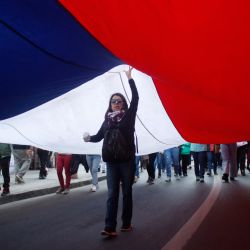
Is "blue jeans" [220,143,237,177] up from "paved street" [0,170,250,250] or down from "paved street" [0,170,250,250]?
up

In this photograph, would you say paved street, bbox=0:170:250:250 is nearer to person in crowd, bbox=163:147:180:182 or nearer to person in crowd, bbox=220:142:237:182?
person in crowd, bbox=220:142:237:182

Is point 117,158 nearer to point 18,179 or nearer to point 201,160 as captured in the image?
point 201,160

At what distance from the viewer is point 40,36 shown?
3.44m

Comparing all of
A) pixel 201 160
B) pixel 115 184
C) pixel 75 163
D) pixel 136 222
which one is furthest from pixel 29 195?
pixel 201 160

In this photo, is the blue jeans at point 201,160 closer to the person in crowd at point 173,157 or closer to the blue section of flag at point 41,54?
the person in crowd at point 173,157

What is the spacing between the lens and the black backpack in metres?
4.15

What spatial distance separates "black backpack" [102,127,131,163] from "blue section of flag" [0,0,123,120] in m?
0.75

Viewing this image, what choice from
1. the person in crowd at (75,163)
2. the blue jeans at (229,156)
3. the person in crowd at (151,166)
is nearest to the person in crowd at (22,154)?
the person in crowd at (75,163)

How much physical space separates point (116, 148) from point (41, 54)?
1.27m

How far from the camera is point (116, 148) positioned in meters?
4.16

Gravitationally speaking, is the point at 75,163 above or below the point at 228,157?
below

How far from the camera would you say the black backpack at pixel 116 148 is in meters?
4.15

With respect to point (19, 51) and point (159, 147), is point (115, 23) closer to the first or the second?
point (19, 51)

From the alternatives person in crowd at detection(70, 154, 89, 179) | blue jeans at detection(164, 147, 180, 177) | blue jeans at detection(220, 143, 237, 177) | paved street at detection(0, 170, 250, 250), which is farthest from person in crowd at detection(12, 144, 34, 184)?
blue jeans at detection(220, 143, 237, 177)
